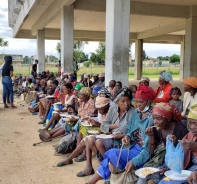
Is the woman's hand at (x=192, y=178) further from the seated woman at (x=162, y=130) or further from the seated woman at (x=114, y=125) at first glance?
the seated woman at (x=114, y=125)

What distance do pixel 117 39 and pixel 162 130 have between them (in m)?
4.05

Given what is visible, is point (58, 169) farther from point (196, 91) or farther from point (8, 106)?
point (8, 106)

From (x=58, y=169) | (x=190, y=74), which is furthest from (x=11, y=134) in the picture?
(x=190, y=74)

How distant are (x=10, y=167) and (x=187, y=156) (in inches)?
113

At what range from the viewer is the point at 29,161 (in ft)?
15.1

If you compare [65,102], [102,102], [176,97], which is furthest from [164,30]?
[102,102]

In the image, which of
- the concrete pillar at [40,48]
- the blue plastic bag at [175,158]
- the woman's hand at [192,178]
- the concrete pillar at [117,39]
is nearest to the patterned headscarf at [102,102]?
the blue plastic bag at [175,158]

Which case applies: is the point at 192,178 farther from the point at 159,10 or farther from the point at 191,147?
the point at 159,10

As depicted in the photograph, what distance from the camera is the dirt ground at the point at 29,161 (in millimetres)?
3895

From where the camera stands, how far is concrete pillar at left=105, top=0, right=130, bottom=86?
257 inches

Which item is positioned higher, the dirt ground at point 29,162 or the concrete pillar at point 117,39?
the concrete pillar at point 117,39

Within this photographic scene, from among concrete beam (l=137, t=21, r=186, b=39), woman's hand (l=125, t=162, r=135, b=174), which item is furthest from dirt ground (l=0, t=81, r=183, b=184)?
concrete beam (l=137, t=21, r=186, b=39)

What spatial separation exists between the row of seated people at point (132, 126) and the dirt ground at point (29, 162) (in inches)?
7.4

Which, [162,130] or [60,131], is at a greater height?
[162,130]
